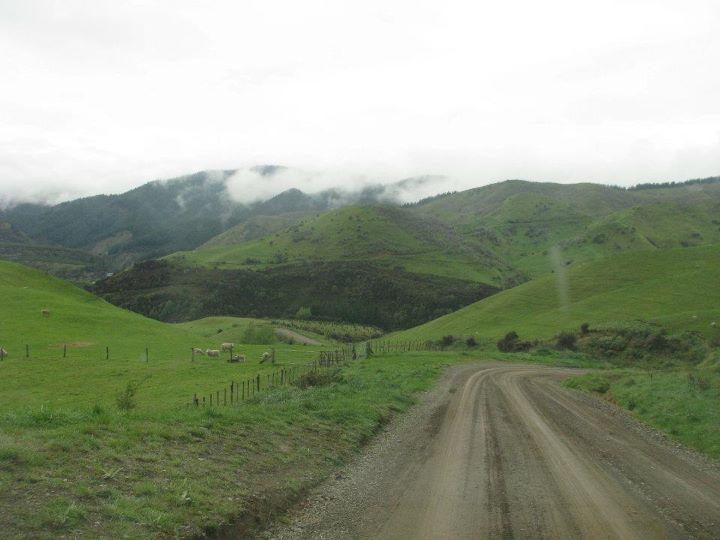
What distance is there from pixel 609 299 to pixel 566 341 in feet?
78.3

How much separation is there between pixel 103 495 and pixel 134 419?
5989 millimetres

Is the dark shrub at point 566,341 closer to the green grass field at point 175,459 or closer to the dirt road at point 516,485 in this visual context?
the green grass field at point 175,459

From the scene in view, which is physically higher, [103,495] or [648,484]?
[103,495]

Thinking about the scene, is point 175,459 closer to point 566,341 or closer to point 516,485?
point 516,485

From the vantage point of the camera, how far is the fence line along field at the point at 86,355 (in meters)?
39.7

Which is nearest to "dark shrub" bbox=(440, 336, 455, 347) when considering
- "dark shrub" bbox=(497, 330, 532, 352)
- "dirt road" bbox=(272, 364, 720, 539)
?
"dark shrub" bbox=(497, 330, 532, 352)

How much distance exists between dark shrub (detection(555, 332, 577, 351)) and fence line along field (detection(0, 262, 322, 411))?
1429 inches

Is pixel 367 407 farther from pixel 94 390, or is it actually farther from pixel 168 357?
pixel 168 357

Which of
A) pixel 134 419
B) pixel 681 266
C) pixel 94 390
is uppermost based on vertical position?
pixel 681 266

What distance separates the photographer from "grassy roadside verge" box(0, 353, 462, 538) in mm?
9562

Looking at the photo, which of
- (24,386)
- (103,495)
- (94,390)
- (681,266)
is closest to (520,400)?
(103,495)

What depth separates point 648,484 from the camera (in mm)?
14750

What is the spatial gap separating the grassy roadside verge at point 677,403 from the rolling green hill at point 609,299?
134 feet

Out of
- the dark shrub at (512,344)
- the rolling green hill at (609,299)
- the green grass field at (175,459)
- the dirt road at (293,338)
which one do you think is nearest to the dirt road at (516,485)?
the green grass field at (175,459)
